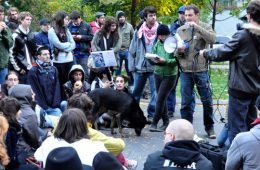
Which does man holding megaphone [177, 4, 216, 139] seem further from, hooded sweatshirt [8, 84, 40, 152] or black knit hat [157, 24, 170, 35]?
hooded sweatshirt [8, 84, 40, 152]

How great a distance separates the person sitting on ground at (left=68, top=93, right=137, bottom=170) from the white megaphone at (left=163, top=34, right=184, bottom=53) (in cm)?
248

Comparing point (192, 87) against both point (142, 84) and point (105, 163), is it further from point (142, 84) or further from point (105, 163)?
point (105, 163)

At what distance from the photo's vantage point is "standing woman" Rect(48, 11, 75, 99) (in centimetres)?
1073

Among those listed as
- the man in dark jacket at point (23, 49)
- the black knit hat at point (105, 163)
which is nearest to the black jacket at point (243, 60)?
the black knit hat at point (105, 163)

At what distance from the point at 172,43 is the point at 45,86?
2.54 m

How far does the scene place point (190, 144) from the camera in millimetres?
4516

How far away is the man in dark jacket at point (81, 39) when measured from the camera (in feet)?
38.8

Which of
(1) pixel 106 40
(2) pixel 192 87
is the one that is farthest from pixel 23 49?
(2) pixel 192 87

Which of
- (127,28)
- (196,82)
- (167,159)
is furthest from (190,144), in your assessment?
(127,28)

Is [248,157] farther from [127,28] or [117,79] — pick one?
[127,28]

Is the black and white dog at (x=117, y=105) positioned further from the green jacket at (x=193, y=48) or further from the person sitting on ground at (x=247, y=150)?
the person sitting on ground at (x=247, y=150)

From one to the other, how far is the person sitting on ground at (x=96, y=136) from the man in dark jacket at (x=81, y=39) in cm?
539

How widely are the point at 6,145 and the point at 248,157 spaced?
259 centimetres

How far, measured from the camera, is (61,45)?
10.7m
